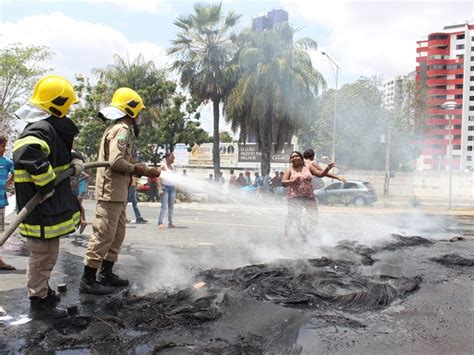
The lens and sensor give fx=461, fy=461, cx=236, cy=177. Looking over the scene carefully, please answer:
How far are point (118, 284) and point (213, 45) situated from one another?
21254 millimetres

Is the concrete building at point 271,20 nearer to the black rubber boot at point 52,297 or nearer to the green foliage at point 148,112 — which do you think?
the green foliage at point 148,112

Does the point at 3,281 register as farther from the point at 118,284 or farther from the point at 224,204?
the point at 224,204

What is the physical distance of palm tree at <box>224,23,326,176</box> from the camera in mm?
23359

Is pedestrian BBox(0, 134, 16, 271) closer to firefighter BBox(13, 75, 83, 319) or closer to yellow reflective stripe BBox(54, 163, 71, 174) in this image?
firefighter BBox(13, 75, 83, 319)

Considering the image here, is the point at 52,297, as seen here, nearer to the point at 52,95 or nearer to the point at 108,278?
the point at 108,278

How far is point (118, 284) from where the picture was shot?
467 cm

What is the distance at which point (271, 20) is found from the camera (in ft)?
79.4

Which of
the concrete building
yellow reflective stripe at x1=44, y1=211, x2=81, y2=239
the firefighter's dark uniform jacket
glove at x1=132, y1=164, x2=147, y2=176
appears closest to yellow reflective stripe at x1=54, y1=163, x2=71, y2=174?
the firefighter's dark uniform jacket

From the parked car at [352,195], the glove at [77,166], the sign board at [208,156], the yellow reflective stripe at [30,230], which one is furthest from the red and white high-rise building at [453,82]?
the yellow reflective stripe at [30,230]

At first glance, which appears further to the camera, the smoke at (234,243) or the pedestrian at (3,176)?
the pedestrian at (3,176)

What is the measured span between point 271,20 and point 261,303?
22076 millimetres

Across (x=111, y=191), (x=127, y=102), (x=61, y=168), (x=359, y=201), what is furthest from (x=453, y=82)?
(x=61, y=168)

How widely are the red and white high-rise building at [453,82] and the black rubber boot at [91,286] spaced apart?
83948 mm

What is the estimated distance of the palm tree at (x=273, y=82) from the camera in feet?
76.6
